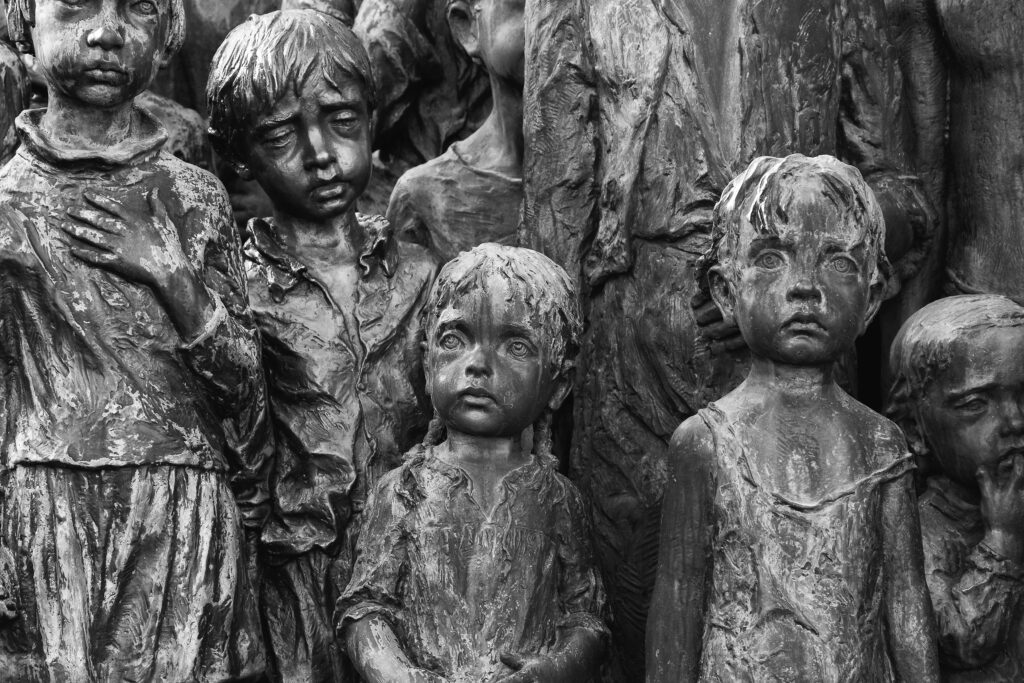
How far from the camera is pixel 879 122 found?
749cm

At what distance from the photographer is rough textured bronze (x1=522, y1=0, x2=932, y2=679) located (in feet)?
23.6

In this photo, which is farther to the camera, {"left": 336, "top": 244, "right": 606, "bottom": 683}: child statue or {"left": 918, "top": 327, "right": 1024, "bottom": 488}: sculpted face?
{"left": 918, "top": 327, "right": 1024, "bottom": 488}: sculpted face

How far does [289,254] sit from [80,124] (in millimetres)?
779

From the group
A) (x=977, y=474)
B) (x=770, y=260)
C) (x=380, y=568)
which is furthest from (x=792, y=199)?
(x=380, y=568)

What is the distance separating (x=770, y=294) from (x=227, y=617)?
1.58 metres

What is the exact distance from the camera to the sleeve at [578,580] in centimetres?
672

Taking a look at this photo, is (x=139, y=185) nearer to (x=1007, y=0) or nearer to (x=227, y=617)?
(x=227, y=617)

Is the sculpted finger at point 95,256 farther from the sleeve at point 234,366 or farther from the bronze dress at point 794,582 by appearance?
the bronze dress at point 794,582

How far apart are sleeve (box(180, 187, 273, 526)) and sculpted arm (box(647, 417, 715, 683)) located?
119 cm

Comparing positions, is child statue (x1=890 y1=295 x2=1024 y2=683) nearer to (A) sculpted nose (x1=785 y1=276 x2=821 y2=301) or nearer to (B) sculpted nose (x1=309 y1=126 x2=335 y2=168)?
(A) sculpted nose (x1=785 y1=276 x2=821 y2=301)

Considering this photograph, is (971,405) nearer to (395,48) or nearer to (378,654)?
(378,654)

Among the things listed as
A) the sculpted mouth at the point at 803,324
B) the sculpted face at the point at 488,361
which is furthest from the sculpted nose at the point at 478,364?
the sculpted mouth at the point at 803,324

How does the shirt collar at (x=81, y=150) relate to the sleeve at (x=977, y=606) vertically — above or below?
above

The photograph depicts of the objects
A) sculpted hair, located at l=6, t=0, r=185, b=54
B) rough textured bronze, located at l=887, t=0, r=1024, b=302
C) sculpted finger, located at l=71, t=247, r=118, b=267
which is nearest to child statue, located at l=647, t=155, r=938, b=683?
rough textured bronze, located at l=887, t=0, r=1024, b=302
